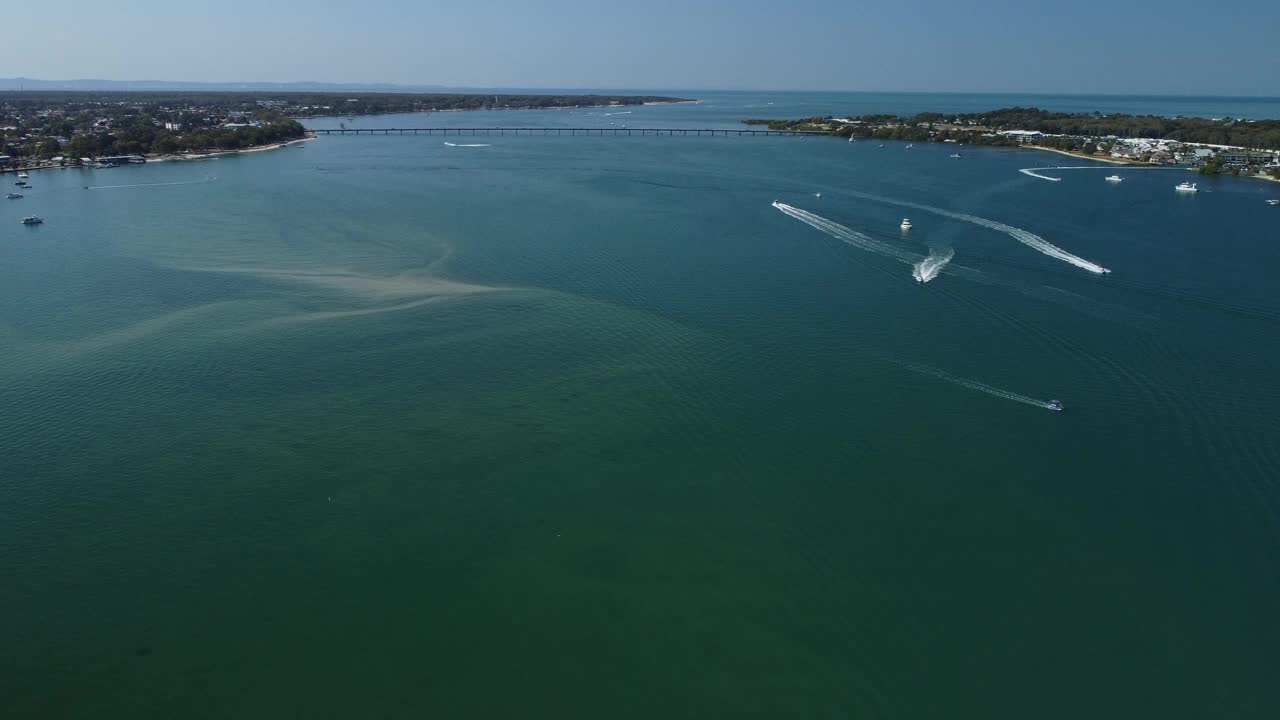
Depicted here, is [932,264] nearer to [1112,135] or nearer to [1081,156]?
[1081,156]

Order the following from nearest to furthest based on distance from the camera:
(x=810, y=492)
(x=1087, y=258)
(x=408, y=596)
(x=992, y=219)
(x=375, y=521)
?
(x=408, y=596) → (x=375, y=521) → (x=810, y=492) → (x=1087, y=258) → (x=992, y=219)

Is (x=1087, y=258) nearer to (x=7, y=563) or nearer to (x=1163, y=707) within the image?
(x=1163, y=707)

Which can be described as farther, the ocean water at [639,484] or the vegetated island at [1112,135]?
the vegetated island at [1112,135]

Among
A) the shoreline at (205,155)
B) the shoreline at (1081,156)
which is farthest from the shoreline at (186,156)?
the shoreline at (1081,156)

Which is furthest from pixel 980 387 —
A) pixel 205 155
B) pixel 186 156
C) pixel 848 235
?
pixel 205 155

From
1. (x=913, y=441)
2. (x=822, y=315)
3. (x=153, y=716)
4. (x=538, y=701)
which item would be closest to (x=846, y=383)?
(x=913, y=441)

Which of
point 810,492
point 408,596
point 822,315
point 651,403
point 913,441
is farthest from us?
point 822,315

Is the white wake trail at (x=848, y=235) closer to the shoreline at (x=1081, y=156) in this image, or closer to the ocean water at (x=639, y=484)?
the ocean water at (x=639, y=484)
